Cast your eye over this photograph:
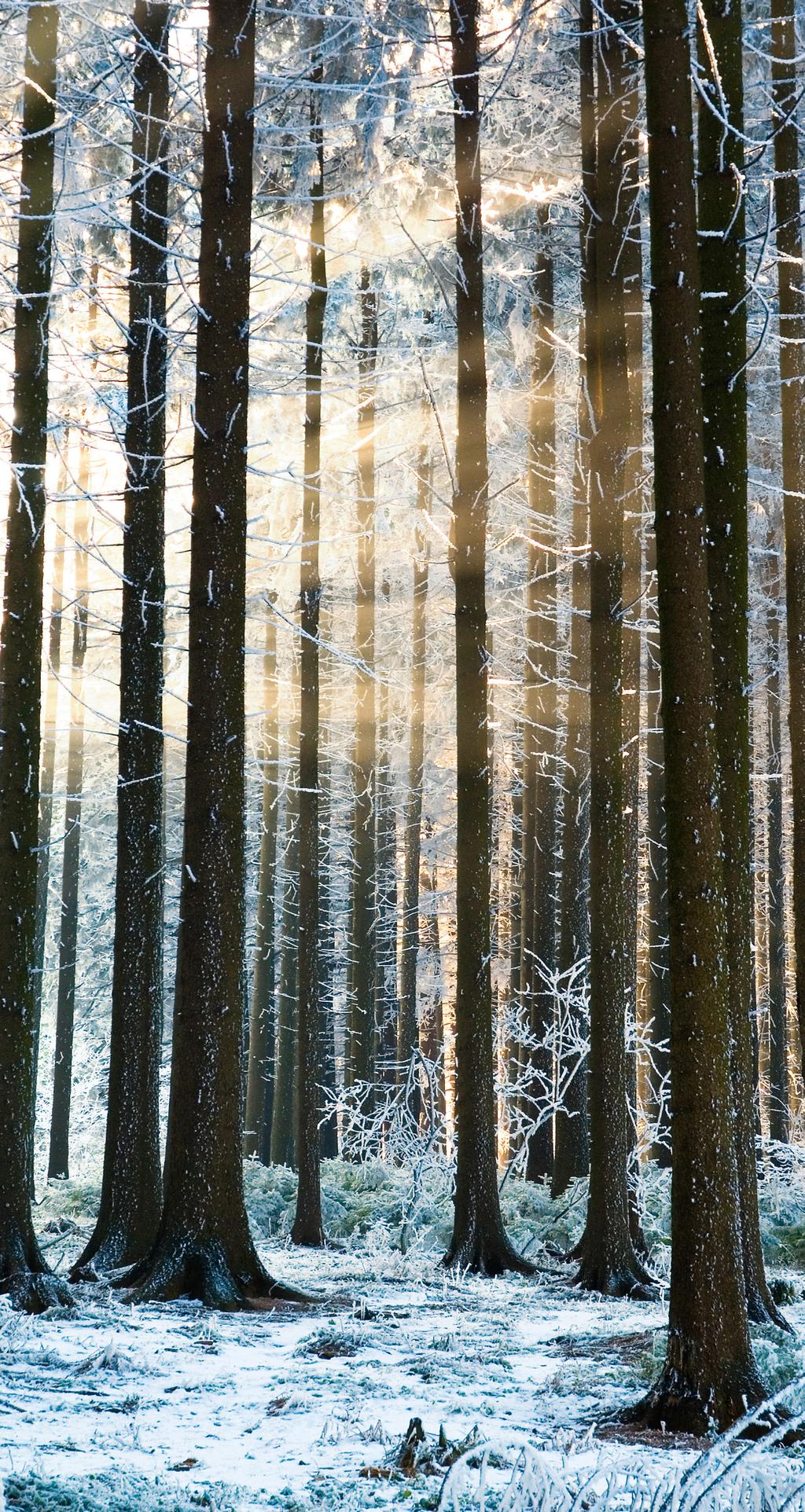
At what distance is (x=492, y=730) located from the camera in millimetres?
22734

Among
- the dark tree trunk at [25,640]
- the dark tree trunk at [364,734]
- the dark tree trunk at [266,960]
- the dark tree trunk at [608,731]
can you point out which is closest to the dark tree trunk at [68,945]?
the dark tree trunk at [266,960]

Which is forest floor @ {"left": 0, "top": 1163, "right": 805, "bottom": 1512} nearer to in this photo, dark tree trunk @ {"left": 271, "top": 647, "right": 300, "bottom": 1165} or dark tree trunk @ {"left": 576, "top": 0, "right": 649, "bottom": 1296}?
dark tree trunk @ {"left": 576, "top": 0, "right": 649, "bottom": 1296}

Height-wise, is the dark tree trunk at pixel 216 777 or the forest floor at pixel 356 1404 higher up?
the dark tree trunk at pixel 216 777

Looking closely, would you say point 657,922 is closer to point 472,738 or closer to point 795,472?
point 472,738

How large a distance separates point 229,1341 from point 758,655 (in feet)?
62.7

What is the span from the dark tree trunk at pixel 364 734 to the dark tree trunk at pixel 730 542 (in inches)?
363

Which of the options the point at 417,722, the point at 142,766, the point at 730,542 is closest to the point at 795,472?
the point at 730,542

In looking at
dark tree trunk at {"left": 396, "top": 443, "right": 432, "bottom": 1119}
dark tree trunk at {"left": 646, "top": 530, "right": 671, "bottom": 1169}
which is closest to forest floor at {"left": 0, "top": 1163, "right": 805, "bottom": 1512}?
dark tree trunk at {"left": 646, "top": 530, "right": 671, "bottom": 1169}

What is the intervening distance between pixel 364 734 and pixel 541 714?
3.89 m

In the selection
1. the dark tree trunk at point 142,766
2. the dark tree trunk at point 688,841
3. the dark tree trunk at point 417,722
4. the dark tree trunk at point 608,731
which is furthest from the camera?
the dark tree trunk at point 417,722

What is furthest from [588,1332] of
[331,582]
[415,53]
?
[331,582]

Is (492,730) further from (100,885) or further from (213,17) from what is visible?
(100,885)

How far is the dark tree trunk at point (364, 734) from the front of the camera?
18.5 metres

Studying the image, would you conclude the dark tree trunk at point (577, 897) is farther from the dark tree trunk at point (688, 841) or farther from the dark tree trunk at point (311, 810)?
the dark tree trunk at point (688, 841)
